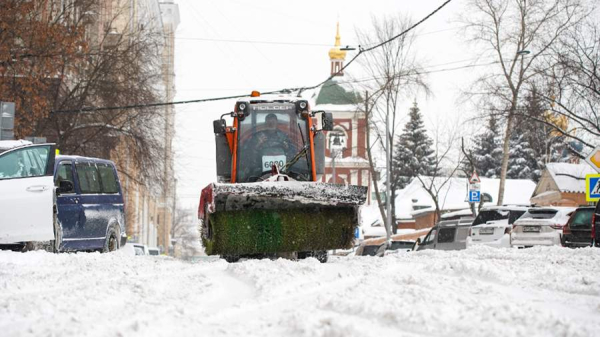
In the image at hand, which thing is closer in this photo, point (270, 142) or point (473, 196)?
point (270, 142)

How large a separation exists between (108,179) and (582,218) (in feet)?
35.2

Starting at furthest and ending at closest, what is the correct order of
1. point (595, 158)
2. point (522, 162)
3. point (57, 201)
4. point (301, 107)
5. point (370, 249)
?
point (522, 162), point (370, 249), point (595, 158), point (301, 107), point (57, 201)

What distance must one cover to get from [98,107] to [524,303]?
1012 inches

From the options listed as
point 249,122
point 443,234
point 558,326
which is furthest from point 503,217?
point 558,326

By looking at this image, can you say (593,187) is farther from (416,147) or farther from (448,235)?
(416,147)

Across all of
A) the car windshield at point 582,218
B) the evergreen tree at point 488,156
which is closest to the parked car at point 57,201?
the car windshield at point 582,218

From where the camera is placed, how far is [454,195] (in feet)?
265

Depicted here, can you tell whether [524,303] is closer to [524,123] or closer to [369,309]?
[369,309]

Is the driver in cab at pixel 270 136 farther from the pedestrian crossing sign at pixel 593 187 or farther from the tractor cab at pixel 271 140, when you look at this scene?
the pedestrian crossing sign at pixel 593 187

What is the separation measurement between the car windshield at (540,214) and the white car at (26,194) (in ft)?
39.5

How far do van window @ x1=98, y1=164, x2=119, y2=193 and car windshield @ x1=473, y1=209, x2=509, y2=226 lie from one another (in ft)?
33.3

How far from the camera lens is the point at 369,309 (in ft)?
19.4

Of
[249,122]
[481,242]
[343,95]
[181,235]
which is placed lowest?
[181,235]

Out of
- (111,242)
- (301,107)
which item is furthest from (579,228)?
(111,242)
